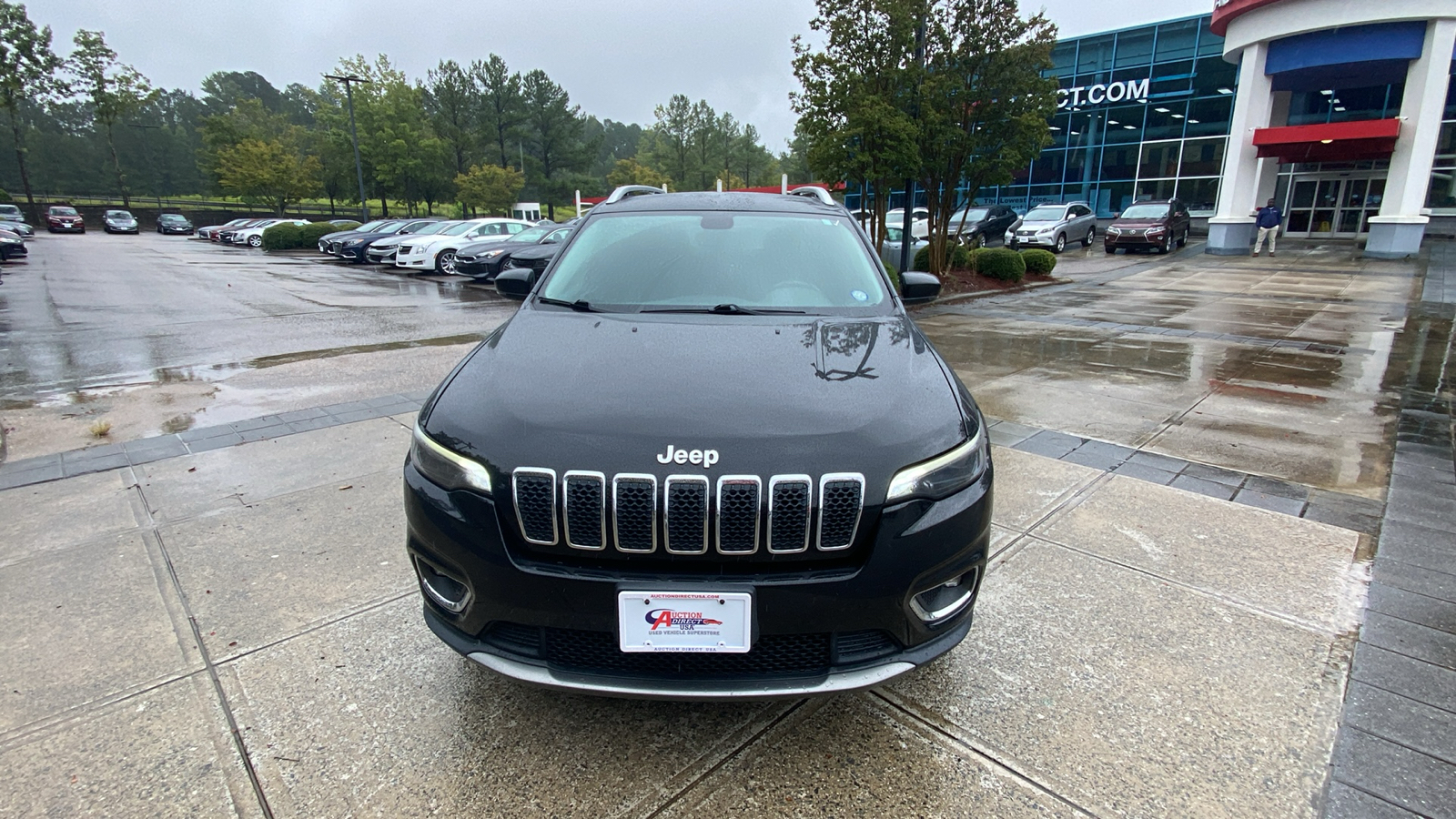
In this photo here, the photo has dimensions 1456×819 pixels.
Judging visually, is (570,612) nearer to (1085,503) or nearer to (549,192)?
(1085,503)

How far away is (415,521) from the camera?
2.14 m

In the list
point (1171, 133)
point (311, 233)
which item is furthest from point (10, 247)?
point (1171, 133)

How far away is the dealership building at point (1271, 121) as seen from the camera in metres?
19.3

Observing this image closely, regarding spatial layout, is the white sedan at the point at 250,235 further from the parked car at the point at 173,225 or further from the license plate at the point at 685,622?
the license plate at the point at 685,622

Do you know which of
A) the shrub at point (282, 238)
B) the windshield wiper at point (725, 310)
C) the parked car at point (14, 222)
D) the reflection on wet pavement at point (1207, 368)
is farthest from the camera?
the parked car at point (14, 222)

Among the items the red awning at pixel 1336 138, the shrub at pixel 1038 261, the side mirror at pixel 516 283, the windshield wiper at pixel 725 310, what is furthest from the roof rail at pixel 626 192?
the red awning at pixel 1336 138

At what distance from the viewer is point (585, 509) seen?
1.89 m

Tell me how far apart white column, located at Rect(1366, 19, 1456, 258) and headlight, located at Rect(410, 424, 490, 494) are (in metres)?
25.9

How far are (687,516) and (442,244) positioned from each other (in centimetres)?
1845

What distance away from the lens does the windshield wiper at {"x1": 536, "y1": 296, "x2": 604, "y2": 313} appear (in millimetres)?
3045

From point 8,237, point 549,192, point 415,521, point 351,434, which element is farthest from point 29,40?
point 415,521

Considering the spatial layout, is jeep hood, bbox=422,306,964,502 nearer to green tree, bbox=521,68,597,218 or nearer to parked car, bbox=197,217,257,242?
parked car, bbox=197,217,257,242

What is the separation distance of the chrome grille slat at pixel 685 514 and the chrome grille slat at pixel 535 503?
31cm

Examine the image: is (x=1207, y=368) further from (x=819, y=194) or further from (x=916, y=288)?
(x=819, y=194)
